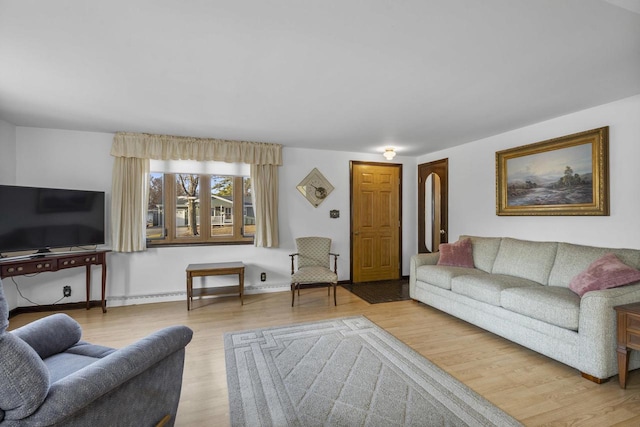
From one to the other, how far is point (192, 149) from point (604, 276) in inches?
189

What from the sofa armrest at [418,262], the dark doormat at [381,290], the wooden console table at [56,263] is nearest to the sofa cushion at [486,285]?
the sofa armrest at [418,262]

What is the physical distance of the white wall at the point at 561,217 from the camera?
2.91 meters

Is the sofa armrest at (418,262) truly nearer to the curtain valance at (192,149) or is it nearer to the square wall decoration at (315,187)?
the square wall decoration at (315,187)

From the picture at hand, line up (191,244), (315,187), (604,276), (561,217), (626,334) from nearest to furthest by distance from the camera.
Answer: (626,334)
(604,276)
(561,217)
(191,244)
(315,187)

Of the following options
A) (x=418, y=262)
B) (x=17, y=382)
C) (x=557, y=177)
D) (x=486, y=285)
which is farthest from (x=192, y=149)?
(x=557, y=177)

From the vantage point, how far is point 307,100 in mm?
3000

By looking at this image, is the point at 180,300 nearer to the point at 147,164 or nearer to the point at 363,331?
the point at 147,164

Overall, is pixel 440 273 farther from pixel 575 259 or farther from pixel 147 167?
pixel 147 167

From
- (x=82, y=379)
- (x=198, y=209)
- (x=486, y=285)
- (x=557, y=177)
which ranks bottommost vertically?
(x=486, y=285)

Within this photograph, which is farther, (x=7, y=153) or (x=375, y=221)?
(x=375, y=221)

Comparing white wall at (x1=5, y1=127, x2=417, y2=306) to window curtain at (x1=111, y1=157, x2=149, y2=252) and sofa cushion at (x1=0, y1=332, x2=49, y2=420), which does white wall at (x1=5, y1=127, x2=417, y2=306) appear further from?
sofa cushion at (x1=0, y1=332, x2=49, y2=420)

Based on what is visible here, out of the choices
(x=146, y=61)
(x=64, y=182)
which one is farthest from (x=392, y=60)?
(x=64, y=182)

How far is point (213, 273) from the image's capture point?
4.09m

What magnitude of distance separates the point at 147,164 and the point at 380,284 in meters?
4.13
